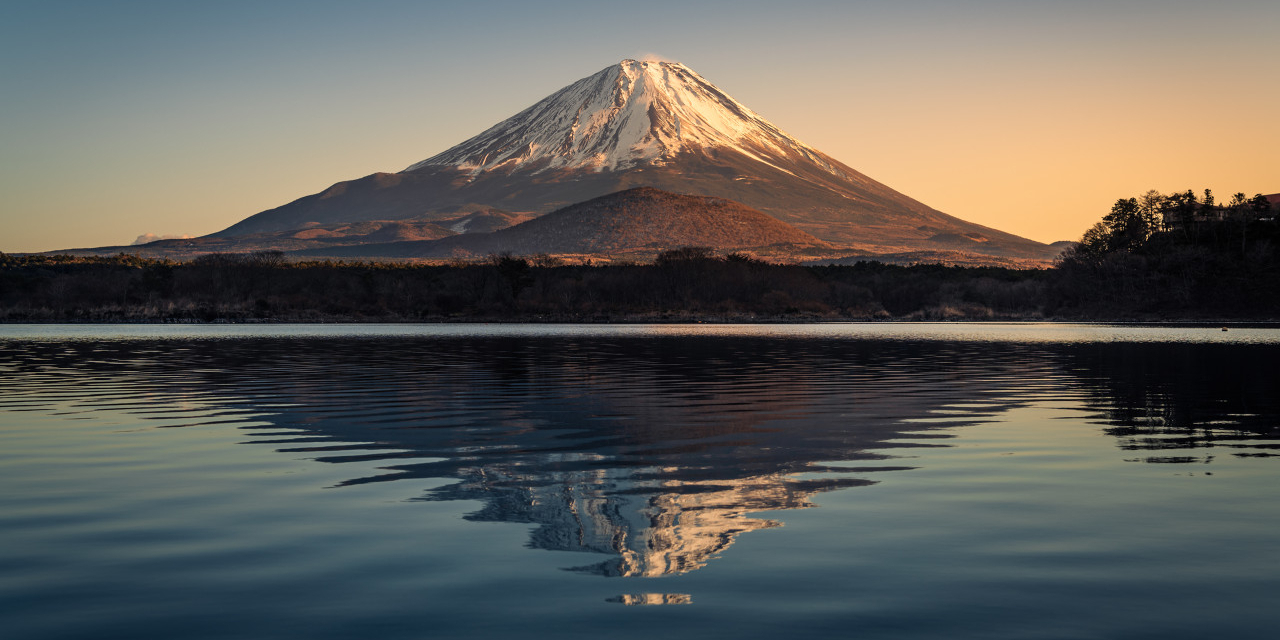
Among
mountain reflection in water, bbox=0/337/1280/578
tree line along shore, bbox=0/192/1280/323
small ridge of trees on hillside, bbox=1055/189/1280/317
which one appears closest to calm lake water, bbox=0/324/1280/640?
mountain reflection in water, bbox=0/337/1280/578

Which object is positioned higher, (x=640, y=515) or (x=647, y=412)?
(x=640, y=515)

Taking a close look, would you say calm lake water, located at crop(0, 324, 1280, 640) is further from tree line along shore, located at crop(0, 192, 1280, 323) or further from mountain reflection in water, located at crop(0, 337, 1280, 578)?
tree line along shore, located at crop(0, 192, 1280, 323)

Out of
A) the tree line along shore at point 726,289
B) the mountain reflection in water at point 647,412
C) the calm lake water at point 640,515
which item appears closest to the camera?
the calm lake water at point 640,515

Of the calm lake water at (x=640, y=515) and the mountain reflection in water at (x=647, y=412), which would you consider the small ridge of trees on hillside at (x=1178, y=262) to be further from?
the calm lake water at (x=640, y=515)

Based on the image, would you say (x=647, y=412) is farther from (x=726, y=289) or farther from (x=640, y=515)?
(x=726, y=289)

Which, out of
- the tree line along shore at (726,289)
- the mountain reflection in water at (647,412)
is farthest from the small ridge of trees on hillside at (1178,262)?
the mountain reflection in water at (647,412)

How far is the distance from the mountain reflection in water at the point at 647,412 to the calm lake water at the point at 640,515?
0.38ft

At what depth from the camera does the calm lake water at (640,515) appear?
827 cm

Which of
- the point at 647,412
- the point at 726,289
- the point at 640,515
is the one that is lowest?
the point at 647,412

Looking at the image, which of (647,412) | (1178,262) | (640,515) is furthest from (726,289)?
(640,515)

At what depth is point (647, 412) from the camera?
24.0 metres

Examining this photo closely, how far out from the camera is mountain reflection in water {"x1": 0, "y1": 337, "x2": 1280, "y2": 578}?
12984 millimetres

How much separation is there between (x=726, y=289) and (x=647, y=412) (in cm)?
12600

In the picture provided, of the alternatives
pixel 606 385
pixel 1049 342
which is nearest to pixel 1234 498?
pixel 606 385
